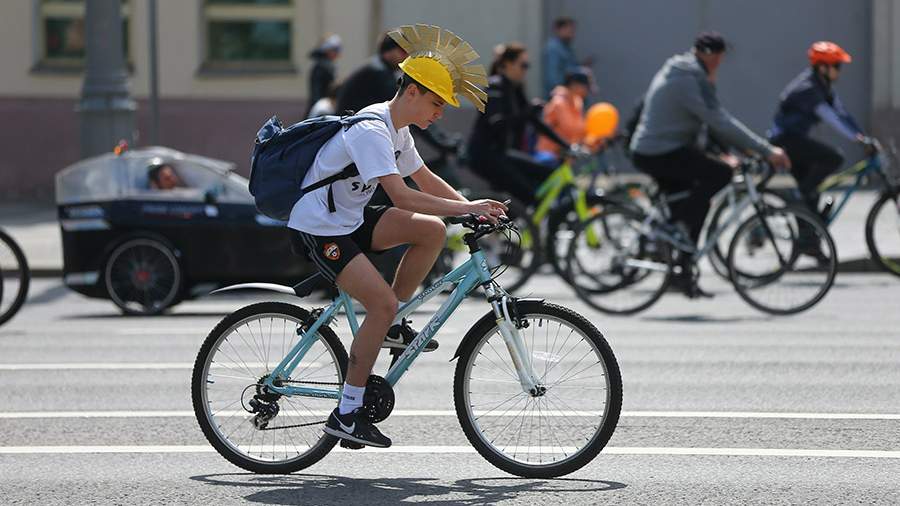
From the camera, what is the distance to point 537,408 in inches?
274

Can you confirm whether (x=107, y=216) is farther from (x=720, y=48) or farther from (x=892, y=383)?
(x=892, y=383)

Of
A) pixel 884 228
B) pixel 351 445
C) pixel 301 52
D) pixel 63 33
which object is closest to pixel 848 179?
pixel 884 228

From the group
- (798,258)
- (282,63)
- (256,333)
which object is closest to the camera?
(256,333)

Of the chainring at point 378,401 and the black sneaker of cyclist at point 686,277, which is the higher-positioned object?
the chainring at point 378,401

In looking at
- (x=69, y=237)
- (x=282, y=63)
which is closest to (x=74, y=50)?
(x=282, y=63)

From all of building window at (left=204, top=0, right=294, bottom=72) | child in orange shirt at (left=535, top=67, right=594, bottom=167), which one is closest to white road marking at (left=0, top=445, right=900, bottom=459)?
child in orange shirt at (left=535, top=67, right=594, bottom=167)

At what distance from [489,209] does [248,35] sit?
1716 cm

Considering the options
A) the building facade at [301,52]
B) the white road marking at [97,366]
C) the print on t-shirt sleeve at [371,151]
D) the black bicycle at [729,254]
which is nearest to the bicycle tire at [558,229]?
the black bicycle at [729,254]

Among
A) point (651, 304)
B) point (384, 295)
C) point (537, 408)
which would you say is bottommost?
point (651, 304)

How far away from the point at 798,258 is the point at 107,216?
4.65m

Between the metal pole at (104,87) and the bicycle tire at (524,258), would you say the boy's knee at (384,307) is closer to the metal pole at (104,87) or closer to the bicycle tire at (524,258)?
the bicycle tire at (524,258)

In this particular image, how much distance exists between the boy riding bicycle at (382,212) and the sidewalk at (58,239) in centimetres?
770

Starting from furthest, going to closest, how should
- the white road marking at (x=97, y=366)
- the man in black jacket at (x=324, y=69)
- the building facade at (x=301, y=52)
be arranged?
1. the building facade at (x=301, y=52)
2. the man in black jacket at (x=324, y=69)
3. the white road marking at (x=97, y=366)

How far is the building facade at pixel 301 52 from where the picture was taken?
2286 centimetres
